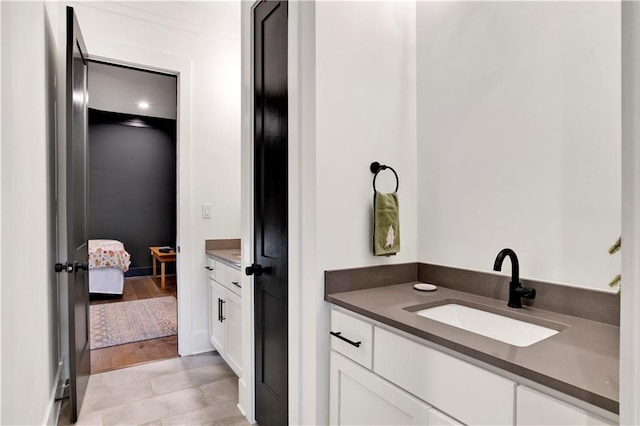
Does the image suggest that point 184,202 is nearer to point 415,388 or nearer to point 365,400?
point 365,400

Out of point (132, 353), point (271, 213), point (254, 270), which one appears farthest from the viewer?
point (132, 353)

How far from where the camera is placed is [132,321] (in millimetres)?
3896

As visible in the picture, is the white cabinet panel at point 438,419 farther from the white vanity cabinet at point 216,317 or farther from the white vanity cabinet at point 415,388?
the white vanity cabinet at point 216,317

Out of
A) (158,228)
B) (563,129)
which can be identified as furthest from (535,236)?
(158,228)

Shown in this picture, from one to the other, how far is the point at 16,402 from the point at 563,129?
2286 millimetres

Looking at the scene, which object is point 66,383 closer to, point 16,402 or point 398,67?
point 16,402

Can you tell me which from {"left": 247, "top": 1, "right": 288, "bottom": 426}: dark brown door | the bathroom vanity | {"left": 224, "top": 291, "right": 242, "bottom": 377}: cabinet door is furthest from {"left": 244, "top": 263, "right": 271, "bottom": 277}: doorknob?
the bathroom vanity

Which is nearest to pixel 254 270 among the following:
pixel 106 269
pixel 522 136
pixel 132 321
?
pixel 522 136

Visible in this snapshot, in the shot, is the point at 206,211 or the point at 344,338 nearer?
the point at 344,338

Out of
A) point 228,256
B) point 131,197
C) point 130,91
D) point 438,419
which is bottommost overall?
point 438,419

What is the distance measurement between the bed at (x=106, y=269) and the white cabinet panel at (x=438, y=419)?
16.4ft

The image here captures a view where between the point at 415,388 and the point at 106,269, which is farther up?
the point at 415,388

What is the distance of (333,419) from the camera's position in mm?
1405

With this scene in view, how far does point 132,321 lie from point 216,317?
1580 mm
